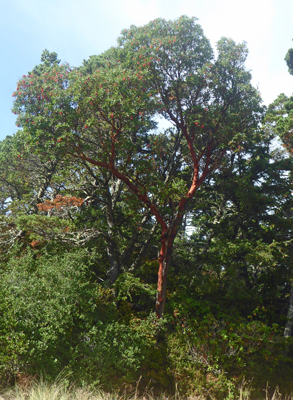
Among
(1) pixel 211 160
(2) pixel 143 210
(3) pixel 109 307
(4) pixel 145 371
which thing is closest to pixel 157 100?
(1) pixel 211 160

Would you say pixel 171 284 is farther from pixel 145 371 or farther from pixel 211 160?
pixel 211 160

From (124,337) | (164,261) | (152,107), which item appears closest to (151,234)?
(164,261)

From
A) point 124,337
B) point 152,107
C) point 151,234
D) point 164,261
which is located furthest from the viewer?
point 151,234

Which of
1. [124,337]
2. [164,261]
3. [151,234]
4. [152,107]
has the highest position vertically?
[152,107]

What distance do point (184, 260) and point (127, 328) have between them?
17.9ft

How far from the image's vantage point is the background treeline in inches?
355

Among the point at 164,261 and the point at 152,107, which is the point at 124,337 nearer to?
the point at 164,261

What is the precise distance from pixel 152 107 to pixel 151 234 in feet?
20.3

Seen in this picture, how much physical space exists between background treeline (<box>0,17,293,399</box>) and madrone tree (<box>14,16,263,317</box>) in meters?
0.07

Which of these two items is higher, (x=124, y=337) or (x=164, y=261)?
(x=164, y=261)

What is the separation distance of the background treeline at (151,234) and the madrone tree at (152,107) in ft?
0.22

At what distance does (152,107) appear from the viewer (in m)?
12.2

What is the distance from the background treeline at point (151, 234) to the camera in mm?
9008

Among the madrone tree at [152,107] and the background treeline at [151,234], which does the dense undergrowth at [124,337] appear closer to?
the background treeline at [151,234]
